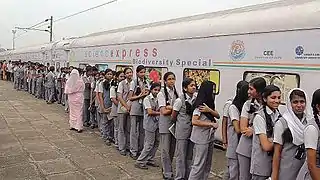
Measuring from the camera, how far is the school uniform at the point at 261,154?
334 cm

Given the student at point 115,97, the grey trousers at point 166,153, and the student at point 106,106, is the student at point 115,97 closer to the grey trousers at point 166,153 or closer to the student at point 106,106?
the student at point 106,106

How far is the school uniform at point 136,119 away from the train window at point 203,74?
3.10 feet

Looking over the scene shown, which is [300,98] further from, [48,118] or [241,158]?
[48,118]

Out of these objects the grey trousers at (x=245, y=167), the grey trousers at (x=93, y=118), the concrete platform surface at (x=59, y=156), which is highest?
the grey trousers at (x=245, y=167)

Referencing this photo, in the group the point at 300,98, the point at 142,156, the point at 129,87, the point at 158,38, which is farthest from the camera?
the point at 158,38

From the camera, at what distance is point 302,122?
2.99m

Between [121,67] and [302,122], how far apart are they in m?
7.04

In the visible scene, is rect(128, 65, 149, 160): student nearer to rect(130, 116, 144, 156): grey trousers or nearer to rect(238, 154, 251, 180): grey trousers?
rect(130, 116, 144, 156): grey trousers

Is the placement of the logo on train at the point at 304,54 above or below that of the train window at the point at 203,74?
above

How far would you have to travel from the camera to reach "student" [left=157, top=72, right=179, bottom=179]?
5.05 meters

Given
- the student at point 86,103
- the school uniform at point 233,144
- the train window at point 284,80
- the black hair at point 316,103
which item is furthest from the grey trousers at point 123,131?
the black hair at point 316,103

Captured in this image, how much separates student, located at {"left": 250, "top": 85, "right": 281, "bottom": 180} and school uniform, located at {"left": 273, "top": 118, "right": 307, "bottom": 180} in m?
0.22

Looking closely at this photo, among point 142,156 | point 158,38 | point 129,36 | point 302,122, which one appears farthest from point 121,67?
point 302,122

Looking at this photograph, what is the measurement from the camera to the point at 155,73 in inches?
311
